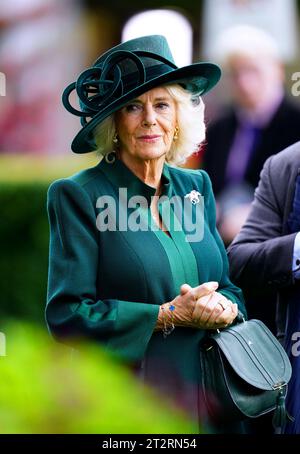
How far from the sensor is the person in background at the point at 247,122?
5.43 metres

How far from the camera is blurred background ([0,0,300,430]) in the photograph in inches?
268

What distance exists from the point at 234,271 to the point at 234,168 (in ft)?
5.89

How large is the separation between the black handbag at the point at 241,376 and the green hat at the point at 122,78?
0.71 m

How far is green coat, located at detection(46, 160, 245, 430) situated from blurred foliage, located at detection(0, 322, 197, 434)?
4.05ft

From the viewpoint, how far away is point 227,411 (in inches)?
129

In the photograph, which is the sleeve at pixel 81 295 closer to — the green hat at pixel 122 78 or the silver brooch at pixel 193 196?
the green hat at pixel 122 78

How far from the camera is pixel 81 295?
10.5 feet

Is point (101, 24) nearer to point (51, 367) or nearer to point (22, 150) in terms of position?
point (22, 150)

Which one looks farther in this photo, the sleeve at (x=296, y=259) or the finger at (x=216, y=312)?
the sleeve at (x=296, y=259)

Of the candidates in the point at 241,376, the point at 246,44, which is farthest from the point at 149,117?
the point at 246,44

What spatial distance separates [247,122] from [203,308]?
266 centimetres

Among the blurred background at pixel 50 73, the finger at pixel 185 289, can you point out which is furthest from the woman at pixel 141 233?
the blurred background at pixel 50 73

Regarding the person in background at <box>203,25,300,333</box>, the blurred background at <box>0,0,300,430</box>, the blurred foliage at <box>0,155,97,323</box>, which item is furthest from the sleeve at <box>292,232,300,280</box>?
the blurred foliage at <box>0,155,97,323</box>
